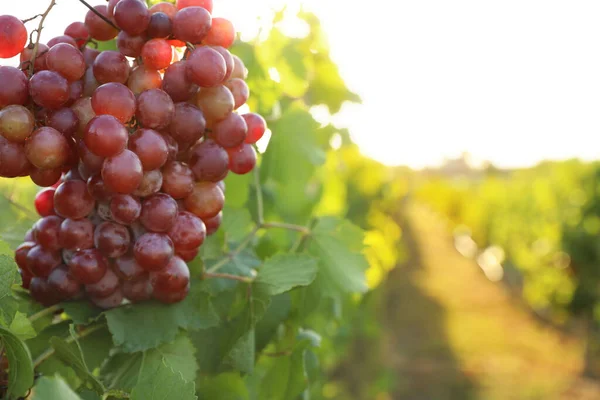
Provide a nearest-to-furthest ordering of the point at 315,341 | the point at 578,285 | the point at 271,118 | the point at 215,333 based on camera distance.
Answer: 1. the point at 215,333
2. the point at 315,341
3. the point at 271,118
4. the point at 578,285

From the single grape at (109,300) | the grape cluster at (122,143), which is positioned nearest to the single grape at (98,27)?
the grape cluster at (122,143)

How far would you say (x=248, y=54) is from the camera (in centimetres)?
183

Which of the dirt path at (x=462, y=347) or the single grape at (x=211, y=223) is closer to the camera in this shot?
the single grape at (x=211, y=223)

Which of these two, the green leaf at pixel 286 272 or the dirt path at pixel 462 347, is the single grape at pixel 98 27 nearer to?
the green leaf at pixel 286 272

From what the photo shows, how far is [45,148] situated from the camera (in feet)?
2.90

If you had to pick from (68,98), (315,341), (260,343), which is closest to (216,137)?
(68,98)

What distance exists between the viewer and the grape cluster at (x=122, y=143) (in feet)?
2.97

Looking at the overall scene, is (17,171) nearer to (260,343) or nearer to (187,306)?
(187,306)

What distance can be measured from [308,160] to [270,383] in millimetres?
649

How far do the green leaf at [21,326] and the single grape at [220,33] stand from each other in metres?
0.53

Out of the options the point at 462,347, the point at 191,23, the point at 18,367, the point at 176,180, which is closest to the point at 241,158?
the point at 176,180

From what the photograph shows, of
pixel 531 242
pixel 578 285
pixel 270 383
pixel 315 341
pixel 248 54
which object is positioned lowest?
pixel 531 242

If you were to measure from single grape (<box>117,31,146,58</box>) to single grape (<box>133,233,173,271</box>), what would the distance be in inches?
11.6

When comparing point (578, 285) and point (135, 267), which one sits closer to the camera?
point (135, 267)
